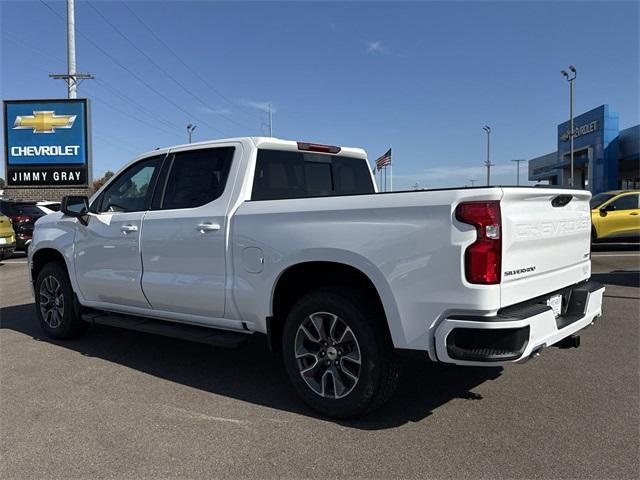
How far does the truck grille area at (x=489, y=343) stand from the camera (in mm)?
3154

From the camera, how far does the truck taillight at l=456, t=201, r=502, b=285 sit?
3.16 meters

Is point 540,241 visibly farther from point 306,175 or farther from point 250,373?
point 250,373

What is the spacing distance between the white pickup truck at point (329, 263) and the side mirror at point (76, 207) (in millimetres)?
20

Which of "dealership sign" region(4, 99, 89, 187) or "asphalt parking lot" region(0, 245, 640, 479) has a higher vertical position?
"dealership sign" region(4, 99, 89, 187)

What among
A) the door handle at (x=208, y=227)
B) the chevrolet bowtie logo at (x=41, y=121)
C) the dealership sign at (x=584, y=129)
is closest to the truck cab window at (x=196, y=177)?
the door handle at (x=208, y=227)

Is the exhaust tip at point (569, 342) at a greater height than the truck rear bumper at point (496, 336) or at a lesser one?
lesser

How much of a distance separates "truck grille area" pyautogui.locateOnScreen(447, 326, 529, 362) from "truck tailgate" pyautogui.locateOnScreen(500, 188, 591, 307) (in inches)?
7.4

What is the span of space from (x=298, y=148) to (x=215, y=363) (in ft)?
7.16

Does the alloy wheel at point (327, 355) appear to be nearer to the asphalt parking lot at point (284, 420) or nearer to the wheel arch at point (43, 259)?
the asphalt parking lot at point (284, 420)

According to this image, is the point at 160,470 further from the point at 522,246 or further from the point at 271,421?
the point at 522,246

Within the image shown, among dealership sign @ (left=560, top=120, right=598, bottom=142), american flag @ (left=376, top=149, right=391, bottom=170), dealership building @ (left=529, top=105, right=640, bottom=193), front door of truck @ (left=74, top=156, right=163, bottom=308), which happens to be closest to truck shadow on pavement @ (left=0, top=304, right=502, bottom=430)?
front door of truck @ (left=74, top=156, right=163, bottom=308)

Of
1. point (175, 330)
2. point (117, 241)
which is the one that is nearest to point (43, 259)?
point (117, 241)

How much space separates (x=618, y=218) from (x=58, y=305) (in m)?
14.2

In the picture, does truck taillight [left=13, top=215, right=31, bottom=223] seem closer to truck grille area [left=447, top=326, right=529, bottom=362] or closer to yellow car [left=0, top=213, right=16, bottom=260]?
yellow car [left=0, top=213, right=16, bottom=260]
